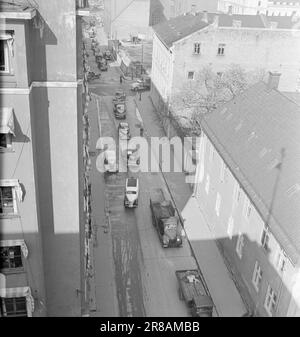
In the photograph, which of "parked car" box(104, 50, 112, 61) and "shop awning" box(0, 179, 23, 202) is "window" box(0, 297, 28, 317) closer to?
"shop awning" box(0, 179, 23, 202)

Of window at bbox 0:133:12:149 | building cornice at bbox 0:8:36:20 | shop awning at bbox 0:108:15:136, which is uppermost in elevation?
building cornice at bbox 0:8:36:20

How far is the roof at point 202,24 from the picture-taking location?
145ft

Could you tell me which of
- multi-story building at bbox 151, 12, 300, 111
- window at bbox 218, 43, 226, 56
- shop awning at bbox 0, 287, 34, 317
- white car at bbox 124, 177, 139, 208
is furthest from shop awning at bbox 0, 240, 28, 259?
window at bbox 218, 43, 226, 56

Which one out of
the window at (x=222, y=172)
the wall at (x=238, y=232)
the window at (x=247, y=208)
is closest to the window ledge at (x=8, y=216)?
the wall at (x=238, y=232)

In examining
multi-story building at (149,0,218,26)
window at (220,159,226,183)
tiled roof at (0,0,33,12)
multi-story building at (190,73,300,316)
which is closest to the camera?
tiled roof at (0,0,33,12)

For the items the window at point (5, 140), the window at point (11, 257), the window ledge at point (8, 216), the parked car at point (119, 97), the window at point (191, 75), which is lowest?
the parked car at point (119, 97)

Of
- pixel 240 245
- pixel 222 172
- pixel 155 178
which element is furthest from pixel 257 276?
pixel 155 178

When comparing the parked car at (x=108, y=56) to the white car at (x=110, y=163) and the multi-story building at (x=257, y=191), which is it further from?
the multi-story building at (x=257, y=191)

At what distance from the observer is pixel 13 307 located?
48.8 ft

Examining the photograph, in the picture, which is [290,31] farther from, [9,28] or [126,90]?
[9,28]

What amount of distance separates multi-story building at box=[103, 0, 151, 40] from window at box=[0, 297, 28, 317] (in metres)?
80.6

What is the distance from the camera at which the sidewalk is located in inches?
915

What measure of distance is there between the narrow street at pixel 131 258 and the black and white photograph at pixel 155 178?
0.34 ft

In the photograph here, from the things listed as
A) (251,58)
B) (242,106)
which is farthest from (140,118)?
(242,106)
